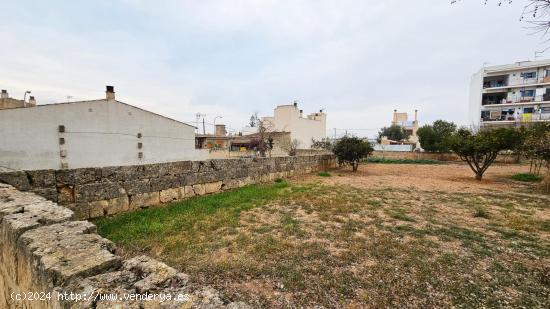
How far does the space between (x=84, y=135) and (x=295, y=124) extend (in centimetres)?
2344

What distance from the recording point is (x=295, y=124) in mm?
32906

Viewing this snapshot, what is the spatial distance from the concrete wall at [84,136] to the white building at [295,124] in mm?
16032

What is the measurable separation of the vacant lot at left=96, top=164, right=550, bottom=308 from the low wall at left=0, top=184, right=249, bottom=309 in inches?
45.1

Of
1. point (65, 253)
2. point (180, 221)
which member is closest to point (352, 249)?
point (180, 221)

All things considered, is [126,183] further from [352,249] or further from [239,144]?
[239,144]

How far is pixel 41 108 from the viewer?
1358 cm

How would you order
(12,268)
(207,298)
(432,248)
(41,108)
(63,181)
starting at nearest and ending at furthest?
(207,298) → (12,268) → (432,248) → (63,181) → (41,108)

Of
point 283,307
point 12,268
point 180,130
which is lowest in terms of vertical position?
point 283,307

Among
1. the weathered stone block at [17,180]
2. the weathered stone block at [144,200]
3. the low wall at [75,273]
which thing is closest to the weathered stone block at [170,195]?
the weathered stone block at [144,200]

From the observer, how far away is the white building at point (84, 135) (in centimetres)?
1302

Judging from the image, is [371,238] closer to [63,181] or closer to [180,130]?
[63,181]

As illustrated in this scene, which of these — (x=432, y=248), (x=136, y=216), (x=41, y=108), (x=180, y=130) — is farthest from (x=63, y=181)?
(x=180, y=130)

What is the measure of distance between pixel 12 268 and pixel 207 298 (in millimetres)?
2408

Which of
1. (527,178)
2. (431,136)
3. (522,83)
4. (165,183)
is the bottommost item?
(527,178)
